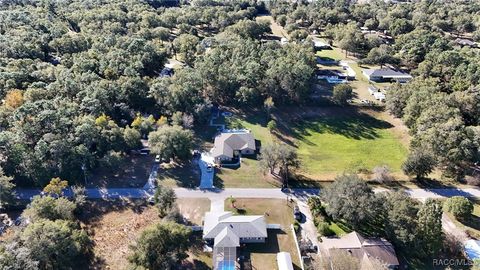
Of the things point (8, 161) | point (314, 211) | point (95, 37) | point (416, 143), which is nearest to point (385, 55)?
point (416, 143)

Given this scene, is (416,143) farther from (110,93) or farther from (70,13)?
(70,13)

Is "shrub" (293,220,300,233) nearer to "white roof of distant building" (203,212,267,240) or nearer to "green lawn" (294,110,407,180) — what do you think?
"white roof of distant building" (203,212,267,240)

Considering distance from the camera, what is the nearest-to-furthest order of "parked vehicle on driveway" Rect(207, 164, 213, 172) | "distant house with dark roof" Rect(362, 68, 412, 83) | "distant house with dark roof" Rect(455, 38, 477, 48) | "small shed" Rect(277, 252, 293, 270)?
1. "small shed" Rect(277, 252, 293, 270)
2. "parked vehicle on driveway" Rect(207, 164, 213, 172)
3. "distant house with dark roof" Rect(362, 68, 412, 83)
4. "distant house with dark roof" Rect(455, 38, 477, 48)

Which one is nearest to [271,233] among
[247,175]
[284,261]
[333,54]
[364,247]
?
[284,261]

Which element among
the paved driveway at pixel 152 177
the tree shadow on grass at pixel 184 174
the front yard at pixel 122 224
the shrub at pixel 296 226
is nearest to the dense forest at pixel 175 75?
the paved driveway at pixel 152 177

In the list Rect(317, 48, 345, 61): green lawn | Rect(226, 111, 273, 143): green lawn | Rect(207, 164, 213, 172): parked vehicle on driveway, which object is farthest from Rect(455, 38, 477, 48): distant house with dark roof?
Rect(207, 164, 213, 172): parked vehicle on driveway

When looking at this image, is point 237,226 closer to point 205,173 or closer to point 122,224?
point 205,173
